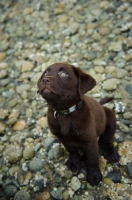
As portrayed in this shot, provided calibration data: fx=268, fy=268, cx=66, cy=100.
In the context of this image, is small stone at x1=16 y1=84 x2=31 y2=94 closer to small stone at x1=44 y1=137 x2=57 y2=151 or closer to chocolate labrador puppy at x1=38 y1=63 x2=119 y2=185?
small stone at x1=44 y1=137 x2=57 y2=151

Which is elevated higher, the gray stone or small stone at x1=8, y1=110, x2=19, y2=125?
small stone at x1=8, y1=110, x2=19, y2=125

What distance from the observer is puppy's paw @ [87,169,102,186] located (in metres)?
2.90

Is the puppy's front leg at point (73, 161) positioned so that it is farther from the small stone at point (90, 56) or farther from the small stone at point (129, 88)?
the small stone at point (90, 56)

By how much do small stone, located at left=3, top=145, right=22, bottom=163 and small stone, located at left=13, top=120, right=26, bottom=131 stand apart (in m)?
0.30

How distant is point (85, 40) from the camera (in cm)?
459

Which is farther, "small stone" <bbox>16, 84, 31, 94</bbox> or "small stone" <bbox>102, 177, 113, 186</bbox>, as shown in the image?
"small stone" <bbox>16, 84, 31, 94</bbox>

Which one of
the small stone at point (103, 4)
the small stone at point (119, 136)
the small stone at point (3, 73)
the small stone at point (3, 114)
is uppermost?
the small stone at point (103, 4)

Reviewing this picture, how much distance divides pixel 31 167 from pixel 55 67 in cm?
143

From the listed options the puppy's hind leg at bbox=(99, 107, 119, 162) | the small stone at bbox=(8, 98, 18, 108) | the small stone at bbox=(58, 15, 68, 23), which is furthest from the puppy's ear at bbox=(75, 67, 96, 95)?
the small stone at bbox=(58, 15, 68, 23)

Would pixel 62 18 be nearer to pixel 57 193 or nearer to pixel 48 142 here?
pixel 48 142

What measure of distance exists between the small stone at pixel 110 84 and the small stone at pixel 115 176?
4.07 ft

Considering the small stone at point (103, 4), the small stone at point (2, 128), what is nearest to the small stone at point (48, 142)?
the small stone at point (2, 128)

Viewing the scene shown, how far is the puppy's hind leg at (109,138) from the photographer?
299cm

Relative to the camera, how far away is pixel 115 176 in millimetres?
2953
